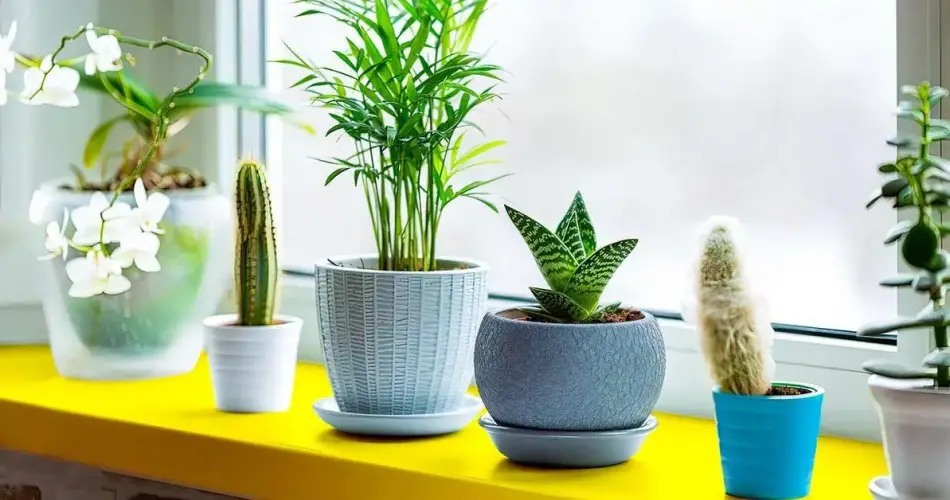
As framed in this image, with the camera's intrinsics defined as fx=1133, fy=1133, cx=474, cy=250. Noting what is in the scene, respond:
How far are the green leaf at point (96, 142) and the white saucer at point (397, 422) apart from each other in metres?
0.56

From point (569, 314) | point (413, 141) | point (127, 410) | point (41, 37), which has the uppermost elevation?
point (41, 37)

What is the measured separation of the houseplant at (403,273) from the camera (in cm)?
105

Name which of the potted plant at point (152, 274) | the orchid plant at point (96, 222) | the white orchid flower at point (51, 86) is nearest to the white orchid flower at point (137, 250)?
the orchid plant at point (96, 222)

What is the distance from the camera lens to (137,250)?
102cm

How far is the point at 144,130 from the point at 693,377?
0.74m

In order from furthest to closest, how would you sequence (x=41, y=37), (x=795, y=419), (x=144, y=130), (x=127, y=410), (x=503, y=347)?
(x=41, y=37) < (x=144, y=130) < (x=127, y=410) < (x=503, y=347) < (x=795, y=419)

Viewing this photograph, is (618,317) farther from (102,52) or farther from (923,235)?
(102,52)

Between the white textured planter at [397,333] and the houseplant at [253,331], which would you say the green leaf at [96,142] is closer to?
the houseplant at [253,331]

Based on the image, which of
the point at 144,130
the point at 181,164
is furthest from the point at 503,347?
the point at 181,164

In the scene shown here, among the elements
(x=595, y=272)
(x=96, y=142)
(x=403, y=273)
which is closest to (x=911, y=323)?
(x=595, y=272)

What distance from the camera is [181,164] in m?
1.57

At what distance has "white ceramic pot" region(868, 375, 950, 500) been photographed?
0.75 meters

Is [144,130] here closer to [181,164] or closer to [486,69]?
[181,164]

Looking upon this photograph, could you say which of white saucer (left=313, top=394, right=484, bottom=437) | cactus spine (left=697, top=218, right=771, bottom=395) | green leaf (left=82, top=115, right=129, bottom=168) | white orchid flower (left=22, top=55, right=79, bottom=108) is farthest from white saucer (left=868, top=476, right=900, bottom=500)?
green leaf (left=82, top=115, right=129, bottom=168)
